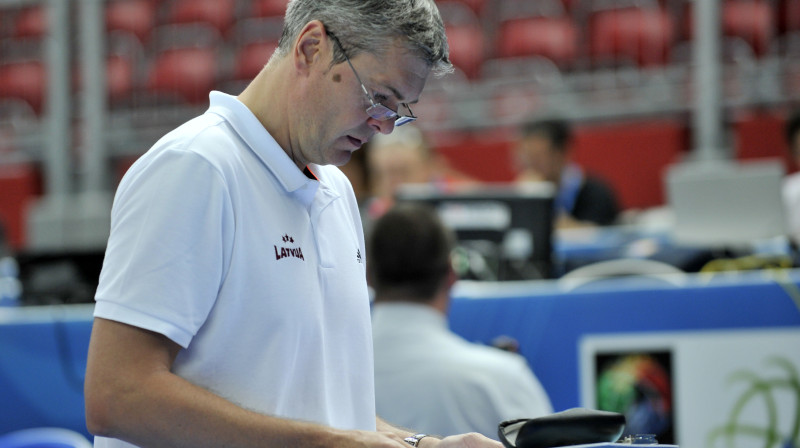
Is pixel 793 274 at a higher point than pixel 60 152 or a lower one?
lower

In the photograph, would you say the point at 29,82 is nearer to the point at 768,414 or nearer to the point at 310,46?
the point at 768,414

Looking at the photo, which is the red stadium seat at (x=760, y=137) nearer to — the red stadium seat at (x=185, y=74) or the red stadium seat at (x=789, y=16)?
the red stadium seat at (x=789, y=16)

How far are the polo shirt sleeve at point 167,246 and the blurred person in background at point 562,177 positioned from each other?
440 centimetres

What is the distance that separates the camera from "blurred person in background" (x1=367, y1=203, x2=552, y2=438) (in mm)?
2510

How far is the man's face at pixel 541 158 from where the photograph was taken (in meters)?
5.66

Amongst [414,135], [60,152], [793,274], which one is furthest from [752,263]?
[60,152]

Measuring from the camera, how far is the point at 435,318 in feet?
8.67

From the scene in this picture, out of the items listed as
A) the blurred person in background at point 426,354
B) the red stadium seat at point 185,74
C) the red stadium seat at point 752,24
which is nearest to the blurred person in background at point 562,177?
the red stadium seat at point 752,24

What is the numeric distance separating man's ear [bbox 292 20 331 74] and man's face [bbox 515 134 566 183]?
168 inches

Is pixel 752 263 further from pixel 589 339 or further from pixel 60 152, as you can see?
→ pixel 60 152

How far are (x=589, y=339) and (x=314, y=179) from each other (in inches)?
74.3

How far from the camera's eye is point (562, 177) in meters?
5.86

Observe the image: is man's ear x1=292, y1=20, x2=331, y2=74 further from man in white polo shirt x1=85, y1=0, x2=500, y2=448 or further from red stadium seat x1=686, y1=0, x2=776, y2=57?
red stadium seat x1=686, y1=0, x2=776, y2=57

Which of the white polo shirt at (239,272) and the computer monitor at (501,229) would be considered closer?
the white polo shirt at (239,272)
